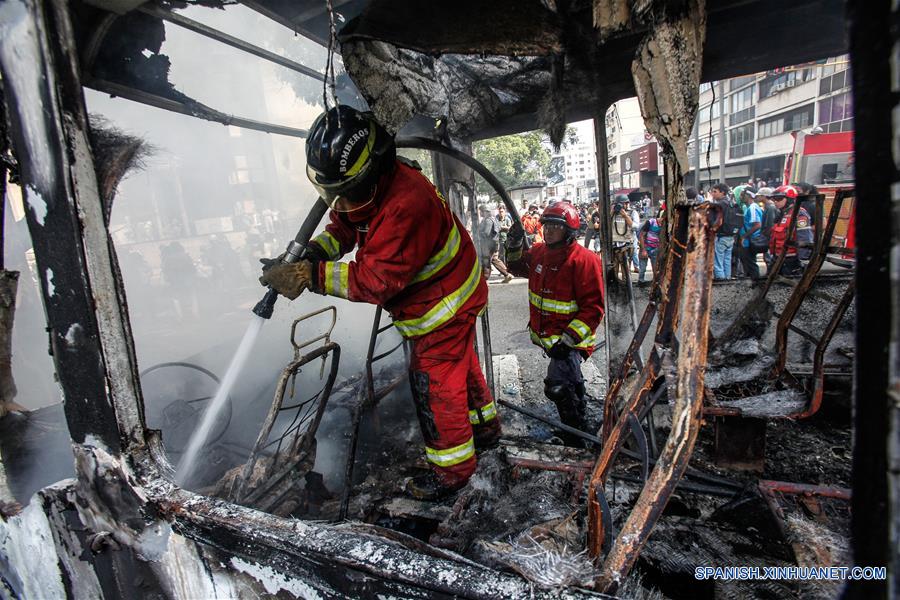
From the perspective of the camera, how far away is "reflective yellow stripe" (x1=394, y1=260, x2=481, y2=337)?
9.18ft

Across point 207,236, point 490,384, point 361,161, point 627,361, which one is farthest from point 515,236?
point 207,236

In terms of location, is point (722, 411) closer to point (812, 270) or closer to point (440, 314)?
point (812, 270)

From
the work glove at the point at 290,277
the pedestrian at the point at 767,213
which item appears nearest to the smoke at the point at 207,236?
the work glove at the point at 290,277

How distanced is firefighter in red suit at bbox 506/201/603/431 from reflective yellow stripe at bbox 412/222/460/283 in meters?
1.48

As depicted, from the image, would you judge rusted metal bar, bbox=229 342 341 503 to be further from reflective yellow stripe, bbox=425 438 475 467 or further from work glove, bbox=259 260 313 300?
reflective yellow stripe, bbox=425 438 475 467

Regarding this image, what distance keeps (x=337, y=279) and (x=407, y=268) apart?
1.30 ft

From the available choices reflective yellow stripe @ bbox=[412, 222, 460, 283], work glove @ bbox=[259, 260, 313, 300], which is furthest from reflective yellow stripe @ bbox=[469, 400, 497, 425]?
work glove @ bbox=[259, 260, 313, 300]

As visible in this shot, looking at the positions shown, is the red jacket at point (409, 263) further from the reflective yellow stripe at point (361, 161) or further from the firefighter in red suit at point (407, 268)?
the reflective yellow stripe at point (361, 161)

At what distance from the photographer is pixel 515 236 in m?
4.35

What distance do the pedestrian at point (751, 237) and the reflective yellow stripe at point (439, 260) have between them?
8.30m

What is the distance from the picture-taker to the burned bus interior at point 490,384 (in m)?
1.19

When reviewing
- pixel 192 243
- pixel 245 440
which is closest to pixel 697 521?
pixel 245 440

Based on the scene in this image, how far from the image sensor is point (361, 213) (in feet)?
9.00

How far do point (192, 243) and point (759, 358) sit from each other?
16857mm
